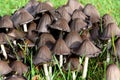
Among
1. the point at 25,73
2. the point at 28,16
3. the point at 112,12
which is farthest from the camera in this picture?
the point at 112,12

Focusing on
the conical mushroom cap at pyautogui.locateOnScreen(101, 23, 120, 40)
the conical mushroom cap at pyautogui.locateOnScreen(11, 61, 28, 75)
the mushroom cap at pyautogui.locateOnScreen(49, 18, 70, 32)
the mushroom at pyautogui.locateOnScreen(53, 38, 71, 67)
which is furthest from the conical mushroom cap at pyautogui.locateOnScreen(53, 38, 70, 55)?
the conical mushroom cap at pyautogui.locateOnScreen(101, 23, 120, 40)

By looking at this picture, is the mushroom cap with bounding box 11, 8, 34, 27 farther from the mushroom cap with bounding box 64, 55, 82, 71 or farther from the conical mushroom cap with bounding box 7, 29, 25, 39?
the mushroom cap with bounding box 64, 55, 82, 71

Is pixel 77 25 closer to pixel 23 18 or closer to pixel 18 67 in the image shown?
pixel 23 18

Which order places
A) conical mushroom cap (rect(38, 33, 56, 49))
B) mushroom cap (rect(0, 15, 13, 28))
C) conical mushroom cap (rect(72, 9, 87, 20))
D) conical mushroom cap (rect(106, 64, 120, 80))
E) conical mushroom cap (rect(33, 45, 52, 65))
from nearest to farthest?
conical mushroom cap (rect(106, 64, 120, 80)) → conical mushroom cap (rect(33, 45, 52, 65)) → conical mushroom cap (rect(38, 33, 56, 49)) → mushroom cap (rect(0, 15, 13, 28)) → conical mushroom cap (rect(72, 9, 87, 20))

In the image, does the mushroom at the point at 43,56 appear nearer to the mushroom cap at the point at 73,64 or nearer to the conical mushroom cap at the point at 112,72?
the mushroom cap at the point at 73,64

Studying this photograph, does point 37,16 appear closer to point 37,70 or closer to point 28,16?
point 28,16

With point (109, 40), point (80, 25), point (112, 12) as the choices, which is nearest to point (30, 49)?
point (80, 25)
